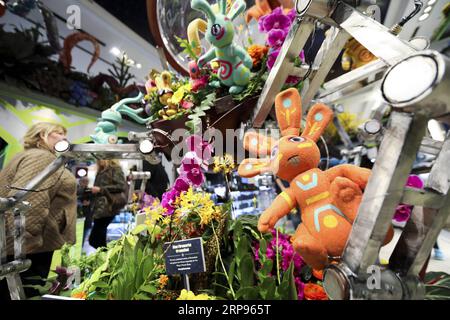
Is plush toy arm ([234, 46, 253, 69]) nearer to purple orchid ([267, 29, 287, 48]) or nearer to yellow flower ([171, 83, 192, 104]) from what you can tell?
purple orchid ([267, 29, 287, 48])

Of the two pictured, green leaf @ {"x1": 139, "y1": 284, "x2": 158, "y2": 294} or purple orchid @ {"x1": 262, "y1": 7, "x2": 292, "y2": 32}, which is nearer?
green leaf @ {"x1": 139, "y1": 284, "x2": 158, "y2": 294}

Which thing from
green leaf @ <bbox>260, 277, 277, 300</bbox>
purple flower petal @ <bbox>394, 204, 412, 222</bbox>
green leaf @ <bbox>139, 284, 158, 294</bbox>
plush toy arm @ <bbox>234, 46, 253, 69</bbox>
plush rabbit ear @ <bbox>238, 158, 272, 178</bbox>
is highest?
plush toy arm @ <bbox>234, 46, 253, 69</bbox>

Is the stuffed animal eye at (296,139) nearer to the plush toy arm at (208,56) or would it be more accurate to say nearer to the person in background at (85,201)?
the plush toy arm at (208,56)

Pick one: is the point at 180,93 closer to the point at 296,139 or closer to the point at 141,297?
the point at 296,139

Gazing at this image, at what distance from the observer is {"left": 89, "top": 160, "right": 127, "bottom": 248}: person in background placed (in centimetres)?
183

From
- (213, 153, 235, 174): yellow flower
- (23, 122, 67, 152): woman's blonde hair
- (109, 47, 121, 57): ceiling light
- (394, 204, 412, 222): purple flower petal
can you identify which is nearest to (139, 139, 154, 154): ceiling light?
(213, 153, 235, 174): yellow flower

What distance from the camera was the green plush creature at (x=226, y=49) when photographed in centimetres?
70

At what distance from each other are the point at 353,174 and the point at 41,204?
4.46ft

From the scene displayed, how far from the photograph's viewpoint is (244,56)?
2.58 ft

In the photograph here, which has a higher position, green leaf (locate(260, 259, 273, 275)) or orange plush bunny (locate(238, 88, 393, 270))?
orange plush bunny (locate(238, 88, 393, 270))

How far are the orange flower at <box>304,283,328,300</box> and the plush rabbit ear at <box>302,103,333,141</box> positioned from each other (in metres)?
0.38

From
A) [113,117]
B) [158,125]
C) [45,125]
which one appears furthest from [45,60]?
[158,125]

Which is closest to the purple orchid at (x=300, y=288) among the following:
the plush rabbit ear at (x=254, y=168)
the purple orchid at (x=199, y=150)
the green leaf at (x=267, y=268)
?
the green leaf at (x=267, y=268)

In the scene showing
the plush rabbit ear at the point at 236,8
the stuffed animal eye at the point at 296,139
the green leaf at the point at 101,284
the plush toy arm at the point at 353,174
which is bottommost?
the green leaf at the point at 101,284
